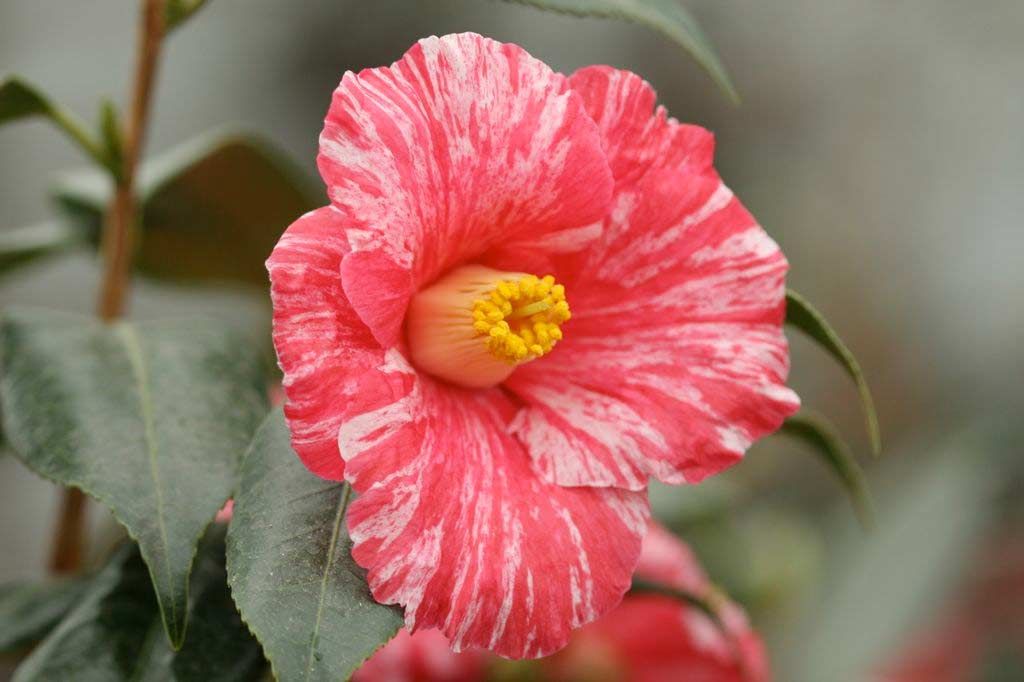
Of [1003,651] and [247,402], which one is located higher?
[247,402]

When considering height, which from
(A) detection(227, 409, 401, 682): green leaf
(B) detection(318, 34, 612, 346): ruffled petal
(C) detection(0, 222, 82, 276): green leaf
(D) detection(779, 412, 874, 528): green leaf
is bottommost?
(C) detection(0, 222, 82, 276): green leaf

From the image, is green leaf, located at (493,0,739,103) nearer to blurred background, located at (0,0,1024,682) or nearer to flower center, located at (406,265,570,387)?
flower center, located at (406,265,570,387)

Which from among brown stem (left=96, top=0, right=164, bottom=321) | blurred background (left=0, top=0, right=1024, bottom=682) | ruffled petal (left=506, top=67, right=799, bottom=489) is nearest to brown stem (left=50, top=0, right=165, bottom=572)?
brown stem (left=96, top=0, right=164, bottom=321)

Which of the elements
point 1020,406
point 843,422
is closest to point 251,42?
point 843,422

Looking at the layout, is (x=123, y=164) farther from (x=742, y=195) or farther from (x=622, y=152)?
(x=742, y=195)

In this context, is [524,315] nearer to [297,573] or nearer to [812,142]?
[297,573]

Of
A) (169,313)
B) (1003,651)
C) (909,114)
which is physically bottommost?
(169,313)
